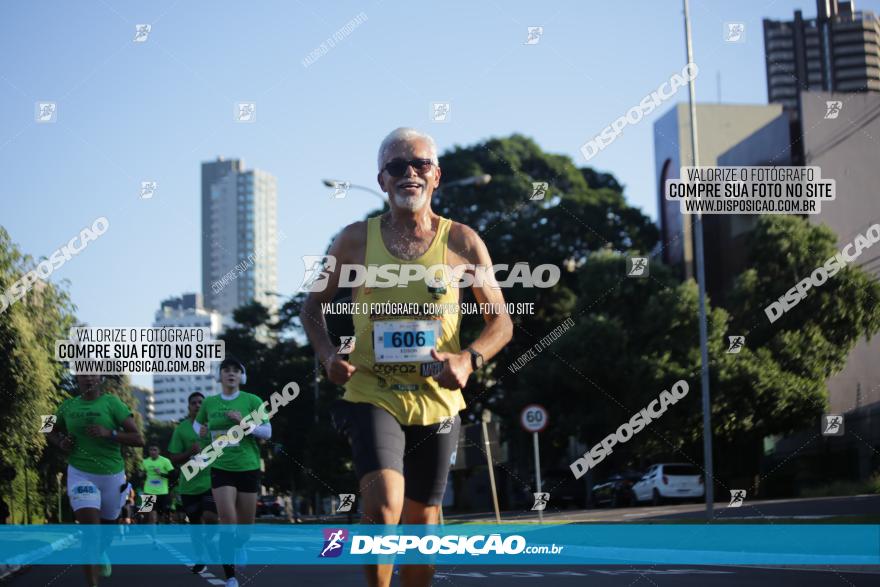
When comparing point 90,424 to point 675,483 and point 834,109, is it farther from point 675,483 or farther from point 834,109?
point 834,109

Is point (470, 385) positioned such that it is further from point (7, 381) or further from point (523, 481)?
point (7, 381)

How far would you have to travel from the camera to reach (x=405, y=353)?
564 centimetres

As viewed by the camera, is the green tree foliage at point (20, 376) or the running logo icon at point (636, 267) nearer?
the green tree foliage at point (20, 376)

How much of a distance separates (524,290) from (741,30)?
22564mm

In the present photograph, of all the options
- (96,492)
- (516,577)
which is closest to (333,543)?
(96,492)

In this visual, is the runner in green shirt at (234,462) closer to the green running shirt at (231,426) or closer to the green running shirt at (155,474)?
the green running shirt at (231,426)

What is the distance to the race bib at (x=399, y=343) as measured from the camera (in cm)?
563

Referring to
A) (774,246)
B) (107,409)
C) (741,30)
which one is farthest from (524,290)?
(107,409)

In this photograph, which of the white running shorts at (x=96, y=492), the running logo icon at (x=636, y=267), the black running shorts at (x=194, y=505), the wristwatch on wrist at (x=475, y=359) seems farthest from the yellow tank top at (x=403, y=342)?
the running logo icon at (x=636, y=267)

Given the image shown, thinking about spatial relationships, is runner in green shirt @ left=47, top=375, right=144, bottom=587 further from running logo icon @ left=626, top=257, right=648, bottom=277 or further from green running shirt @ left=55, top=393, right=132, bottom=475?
running logo icon @ left=626, top=257, right=648, bottom=277

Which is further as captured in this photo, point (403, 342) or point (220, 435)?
point (220, 435)

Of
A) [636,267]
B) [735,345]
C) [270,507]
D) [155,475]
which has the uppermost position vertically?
[636,267]

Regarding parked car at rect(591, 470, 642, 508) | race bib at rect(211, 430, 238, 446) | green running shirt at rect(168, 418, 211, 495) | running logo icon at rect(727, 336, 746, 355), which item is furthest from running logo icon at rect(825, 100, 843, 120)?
race bib at rect(211, 430, 238, 446)

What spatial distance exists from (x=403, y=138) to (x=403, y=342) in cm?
94
